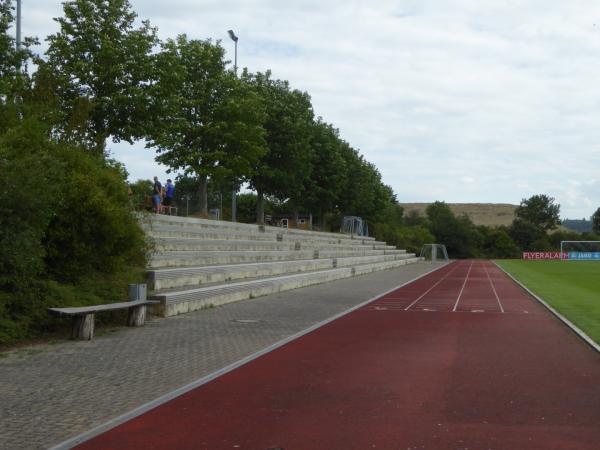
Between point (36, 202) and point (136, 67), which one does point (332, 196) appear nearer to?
point (136, 67)

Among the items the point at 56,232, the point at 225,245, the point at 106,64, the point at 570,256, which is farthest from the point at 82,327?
the point at 570,256

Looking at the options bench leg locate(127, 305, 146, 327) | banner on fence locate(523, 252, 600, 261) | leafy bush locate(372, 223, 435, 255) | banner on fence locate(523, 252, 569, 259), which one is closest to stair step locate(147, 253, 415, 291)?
bench leg locate(127, 305, 146, 327)

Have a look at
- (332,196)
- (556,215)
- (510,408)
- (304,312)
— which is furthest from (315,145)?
(556,215)

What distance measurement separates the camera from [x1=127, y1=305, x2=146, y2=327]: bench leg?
13.3 meters

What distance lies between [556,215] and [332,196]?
116606 millimetres

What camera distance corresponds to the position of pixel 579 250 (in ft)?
312

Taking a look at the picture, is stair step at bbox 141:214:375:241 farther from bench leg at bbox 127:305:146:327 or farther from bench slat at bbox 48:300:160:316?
bench slat at bbox 48:300:160:316

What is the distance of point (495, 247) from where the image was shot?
4754 inches

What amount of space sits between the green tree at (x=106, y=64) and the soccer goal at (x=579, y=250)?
79.5 m

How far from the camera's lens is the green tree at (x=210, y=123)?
32812 mm

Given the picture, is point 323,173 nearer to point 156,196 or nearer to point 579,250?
A: point 156,196

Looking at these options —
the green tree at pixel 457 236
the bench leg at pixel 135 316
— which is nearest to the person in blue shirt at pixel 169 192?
the bench leg at pixel 135 316

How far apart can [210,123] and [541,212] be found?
5297 inches

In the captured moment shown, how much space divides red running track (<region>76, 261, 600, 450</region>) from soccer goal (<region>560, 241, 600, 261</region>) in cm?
Result: 8542
